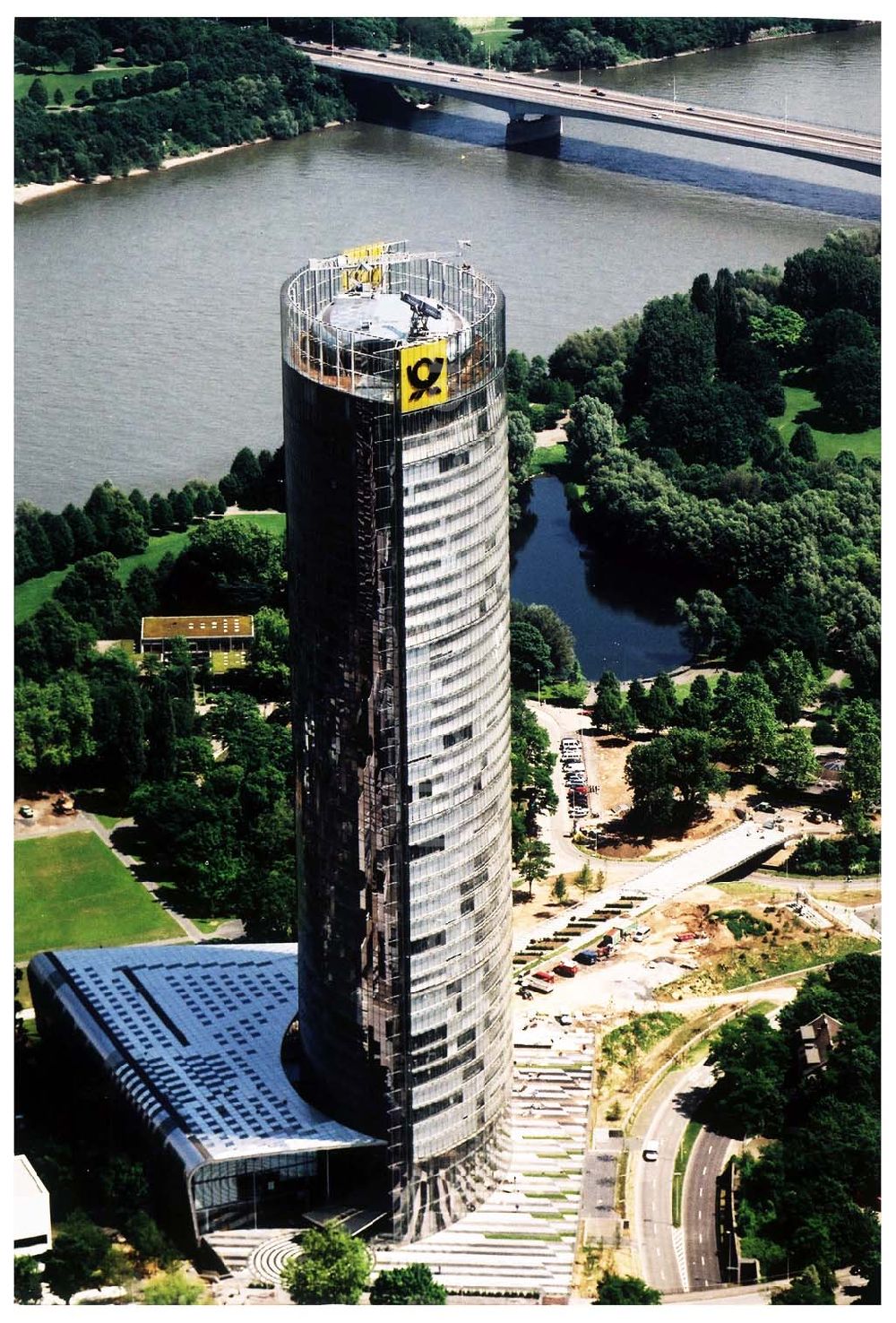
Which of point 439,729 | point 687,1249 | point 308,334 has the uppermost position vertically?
point 308,334

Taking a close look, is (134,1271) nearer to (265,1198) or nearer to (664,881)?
(265,1198)

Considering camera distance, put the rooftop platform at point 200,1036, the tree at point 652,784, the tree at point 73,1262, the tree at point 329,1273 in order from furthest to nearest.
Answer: the tree at point 652,784 → the rooftop platform at point 200,1036 → the tree at point 73,1262 → the tree at point 329,1273

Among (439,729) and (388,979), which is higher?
(439,729)

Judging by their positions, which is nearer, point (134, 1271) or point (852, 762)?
point (134, 1271)

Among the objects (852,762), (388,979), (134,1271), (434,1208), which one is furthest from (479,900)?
(852,762)

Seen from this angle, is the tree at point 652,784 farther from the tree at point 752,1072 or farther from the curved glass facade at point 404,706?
the curved glass facade at point 404,706

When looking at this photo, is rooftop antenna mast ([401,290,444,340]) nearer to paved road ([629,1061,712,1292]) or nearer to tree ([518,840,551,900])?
paved road ([629,1061,712,1292])

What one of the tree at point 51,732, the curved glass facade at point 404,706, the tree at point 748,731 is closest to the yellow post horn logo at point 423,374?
the curved glass facade at point 404,706
